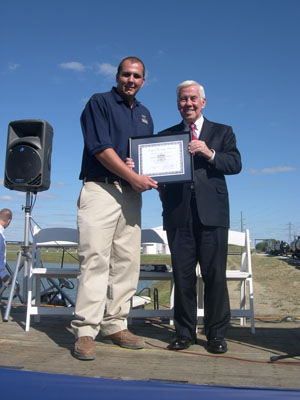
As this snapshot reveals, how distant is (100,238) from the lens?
2.90 m

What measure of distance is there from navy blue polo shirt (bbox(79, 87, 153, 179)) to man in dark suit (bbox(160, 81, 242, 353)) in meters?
0.46

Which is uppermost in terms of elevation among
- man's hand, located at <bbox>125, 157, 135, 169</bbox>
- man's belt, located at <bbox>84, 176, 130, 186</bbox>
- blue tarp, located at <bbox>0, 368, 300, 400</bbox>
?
man's hand, located at <bbox>125, 157, 135, 169</bbox>

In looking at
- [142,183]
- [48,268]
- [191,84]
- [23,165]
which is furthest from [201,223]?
[23,165]

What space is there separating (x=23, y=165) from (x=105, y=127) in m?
2.09

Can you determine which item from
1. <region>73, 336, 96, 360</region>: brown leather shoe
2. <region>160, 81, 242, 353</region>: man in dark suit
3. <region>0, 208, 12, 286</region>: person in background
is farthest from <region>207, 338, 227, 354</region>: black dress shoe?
<region>0, 208, 12, 286</region>: person in background

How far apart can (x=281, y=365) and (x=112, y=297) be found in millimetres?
1332

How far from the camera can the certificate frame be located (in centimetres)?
305

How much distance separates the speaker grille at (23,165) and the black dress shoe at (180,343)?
108 inches

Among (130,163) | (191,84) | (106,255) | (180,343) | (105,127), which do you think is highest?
(191,84)

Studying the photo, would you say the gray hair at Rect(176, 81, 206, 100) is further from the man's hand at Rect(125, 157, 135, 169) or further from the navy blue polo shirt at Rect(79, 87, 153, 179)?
the man's hand at Rect(125, 157, 135, 169)

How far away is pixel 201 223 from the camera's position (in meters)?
3.02

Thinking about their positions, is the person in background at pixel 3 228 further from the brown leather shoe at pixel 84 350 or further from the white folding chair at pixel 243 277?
the brown leather shoe at pixel 84 350

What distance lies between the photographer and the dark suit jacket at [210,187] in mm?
3037

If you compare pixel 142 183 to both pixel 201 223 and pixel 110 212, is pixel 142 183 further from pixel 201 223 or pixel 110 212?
pixel 201 223
